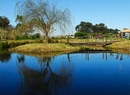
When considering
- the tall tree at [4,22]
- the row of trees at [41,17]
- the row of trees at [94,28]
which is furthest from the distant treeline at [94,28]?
the row of trees at [41,17]

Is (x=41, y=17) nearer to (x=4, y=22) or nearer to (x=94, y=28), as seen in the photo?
(x=4, y=22)

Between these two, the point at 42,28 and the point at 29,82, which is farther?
the point at 42,28

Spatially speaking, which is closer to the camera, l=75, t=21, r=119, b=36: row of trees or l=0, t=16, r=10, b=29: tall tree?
l=0, t=16, r=10, b=29: tall tree

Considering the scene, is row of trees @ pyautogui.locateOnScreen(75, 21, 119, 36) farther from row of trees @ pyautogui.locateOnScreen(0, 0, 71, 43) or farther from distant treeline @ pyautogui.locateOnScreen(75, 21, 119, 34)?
row of trees @ pyautogui.locateOnScreen(0, 0, 71, 43)

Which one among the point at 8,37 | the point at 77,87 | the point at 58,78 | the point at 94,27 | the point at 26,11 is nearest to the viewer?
the point at 77,87

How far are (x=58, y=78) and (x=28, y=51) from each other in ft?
39.3

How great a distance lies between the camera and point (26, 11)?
20750mm

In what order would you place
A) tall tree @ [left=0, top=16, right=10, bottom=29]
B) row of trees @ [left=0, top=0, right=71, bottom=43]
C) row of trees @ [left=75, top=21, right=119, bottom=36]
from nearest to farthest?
row of trees @ [left=0, top=0, right=71, bottom=43], tall tree @ [left=0, top=16, right=10, bottom=29], row of trees @ [left=75, top=21, right=119, bottom=36]

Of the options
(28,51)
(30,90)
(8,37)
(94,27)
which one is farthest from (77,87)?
(94,27)

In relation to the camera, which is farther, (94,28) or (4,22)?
(94,28)

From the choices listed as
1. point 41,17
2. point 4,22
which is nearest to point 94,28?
point 4,22

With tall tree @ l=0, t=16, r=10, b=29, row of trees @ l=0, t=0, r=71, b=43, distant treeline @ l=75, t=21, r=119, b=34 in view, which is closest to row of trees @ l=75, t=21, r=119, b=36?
distant treeline @ l=75, t=21, r=119, b=34

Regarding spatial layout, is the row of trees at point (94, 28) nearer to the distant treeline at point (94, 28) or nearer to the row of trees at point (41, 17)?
the distant treeline at point (94, 28)

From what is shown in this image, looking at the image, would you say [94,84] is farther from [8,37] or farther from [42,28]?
[8,37]
